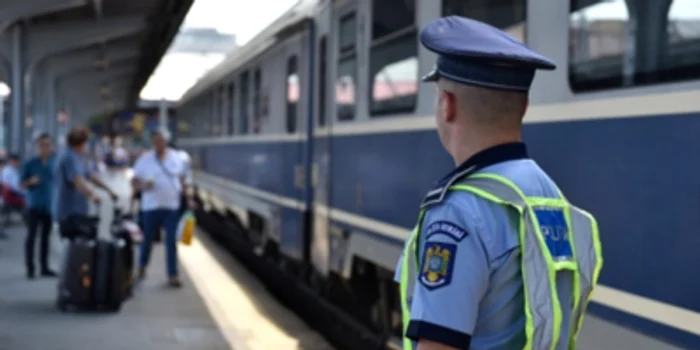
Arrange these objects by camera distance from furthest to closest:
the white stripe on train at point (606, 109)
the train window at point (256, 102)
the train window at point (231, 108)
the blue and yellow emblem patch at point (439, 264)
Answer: the train window at point (231, 108)
the train window at point (256, 102)
the white stripe on train at point (606, 109)
the blue and yellow emblem patch at point (439, 264)

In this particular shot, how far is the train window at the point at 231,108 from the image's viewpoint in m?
17.7

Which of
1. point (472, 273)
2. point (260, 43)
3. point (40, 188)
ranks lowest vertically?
point (40, 188)

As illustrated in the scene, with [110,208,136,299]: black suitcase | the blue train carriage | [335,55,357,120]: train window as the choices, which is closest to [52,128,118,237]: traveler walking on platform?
[110,208,136,299]: black suitcase

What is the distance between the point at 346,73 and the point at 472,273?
277 inches

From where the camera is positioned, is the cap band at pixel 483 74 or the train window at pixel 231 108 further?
the train window at pixel 231 108

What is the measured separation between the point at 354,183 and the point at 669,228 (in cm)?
498

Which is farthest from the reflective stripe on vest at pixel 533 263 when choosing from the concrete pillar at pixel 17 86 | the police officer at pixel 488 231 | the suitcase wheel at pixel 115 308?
the concrete pillar at pixel 17 86

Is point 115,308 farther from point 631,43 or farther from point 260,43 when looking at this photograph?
point 631,43

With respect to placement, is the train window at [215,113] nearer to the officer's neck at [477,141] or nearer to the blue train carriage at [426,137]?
the blue train carriage at [426,137]

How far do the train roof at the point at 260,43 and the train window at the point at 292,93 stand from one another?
14.6 inches

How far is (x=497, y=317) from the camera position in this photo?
250 cm

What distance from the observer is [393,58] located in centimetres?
785

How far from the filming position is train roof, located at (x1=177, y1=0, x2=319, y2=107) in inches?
451

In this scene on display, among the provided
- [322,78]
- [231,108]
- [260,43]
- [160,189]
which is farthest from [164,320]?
[231,108]
